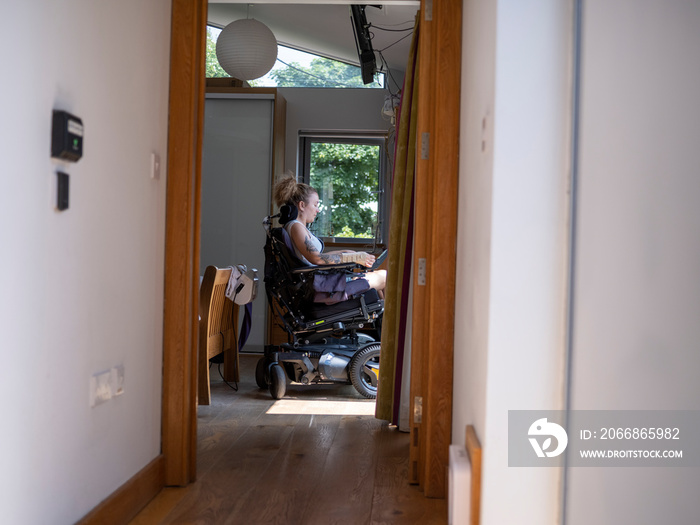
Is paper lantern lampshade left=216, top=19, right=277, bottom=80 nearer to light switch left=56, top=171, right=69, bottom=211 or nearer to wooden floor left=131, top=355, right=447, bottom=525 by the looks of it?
wooden floor left=131, top=355, right=447, bottom=525

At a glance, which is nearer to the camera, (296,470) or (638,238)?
(638,238)

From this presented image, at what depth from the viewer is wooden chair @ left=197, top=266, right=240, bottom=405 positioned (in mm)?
3768

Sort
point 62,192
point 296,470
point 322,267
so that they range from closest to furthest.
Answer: point 62,192 → point 296,470 → point 322,267

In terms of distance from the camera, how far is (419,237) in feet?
8.22

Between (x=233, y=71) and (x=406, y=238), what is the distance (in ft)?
8.24

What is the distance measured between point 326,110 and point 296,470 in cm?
A: 424

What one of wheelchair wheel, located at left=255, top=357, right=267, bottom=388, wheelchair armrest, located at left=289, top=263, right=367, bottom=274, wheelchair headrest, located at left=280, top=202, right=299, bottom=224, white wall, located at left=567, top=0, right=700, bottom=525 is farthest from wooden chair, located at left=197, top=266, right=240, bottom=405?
white wall, located at left=567, top=0, right=700, bottom=525

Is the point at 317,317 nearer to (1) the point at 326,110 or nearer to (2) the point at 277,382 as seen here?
(2) the point at 277,382

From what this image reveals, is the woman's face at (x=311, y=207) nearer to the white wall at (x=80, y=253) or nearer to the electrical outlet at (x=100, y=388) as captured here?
the white wall at (x=80, y=253)

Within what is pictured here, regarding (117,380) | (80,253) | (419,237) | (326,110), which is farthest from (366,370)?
(326,110)

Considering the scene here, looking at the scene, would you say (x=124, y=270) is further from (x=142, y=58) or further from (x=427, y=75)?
Answer: (x=427, y=75)

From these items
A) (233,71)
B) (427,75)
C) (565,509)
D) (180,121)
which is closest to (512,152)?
(565,509)

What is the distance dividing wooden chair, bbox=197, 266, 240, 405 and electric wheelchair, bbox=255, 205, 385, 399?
0.31 meters

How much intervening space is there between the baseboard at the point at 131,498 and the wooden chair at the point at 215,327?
1258mm
